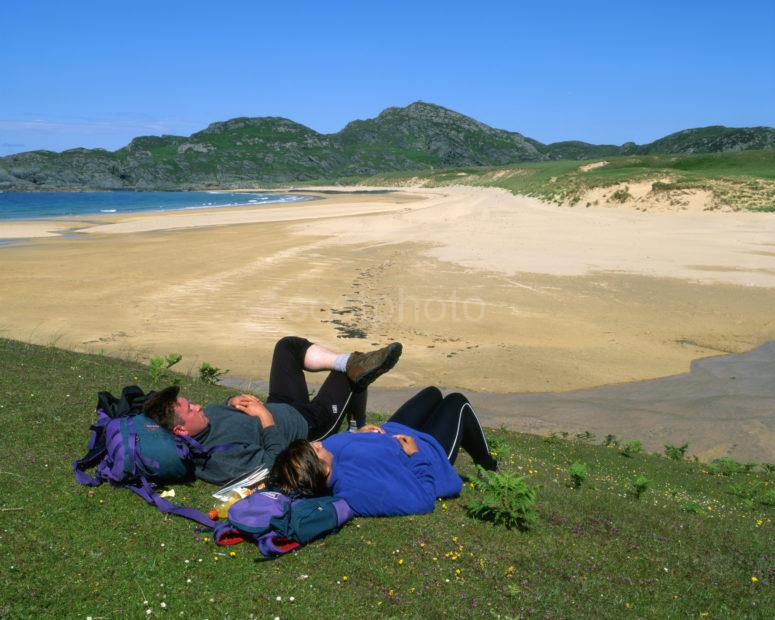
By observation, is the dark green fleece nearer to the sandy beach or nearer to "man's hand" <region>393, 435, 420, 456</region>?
"man's hand" <region>393, 435, 420, 456</region>

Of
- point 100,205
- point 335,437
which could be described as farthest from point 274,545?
point 100,205

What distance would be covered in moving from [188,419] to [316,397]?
1.58m

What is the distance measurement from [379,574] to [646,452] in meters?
6.83

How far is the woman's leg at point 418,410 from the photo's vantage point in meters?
6.11

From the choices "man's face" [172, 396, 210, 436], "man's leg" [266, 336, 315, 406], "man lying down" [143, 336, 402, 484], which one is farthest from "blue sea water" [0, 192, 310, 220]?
"man's face" [172, 396, 210, 436]

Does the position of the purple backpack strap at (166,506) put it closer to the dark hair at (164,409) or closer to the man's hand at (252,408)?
the dark hair at (164,409)

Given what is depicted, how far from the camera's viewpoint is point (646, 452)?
391 inches

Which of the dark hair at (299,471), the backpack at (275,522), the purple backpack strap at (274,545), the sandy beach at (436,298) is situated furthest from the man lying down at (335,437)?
the sandy beach at (436,298)

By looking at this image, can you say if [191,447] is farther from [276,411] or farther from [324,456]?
[324,456]

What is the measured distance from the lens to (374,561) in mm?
4418

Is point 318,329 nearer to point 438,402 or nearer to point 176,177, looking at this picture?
point 438,402

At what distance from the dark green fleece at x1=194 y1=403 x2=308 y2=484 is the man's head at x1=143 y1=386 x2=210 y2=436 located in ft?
0.67

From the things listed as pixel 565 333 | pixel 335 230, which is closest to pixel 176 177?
pixel 335 230

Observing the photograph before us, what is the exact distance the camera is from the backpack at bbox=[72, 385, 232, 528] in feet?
16.7
